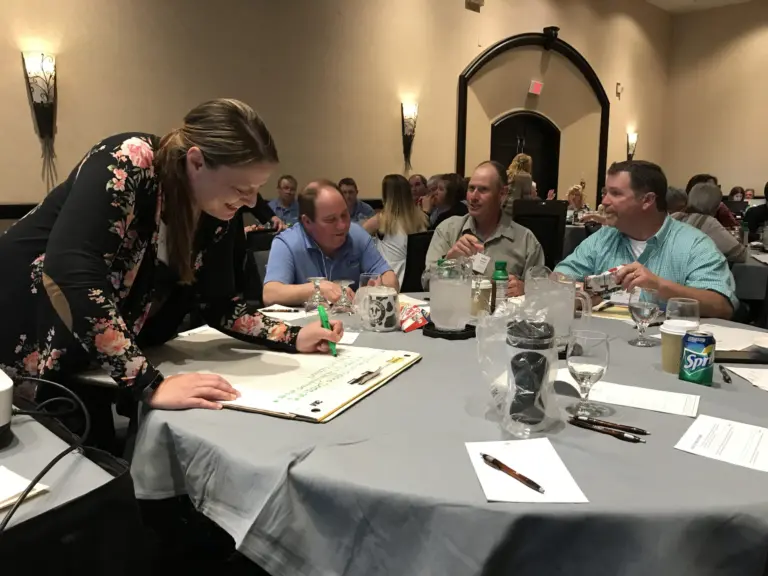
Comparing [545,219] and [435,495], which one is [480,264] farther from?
[545,219]

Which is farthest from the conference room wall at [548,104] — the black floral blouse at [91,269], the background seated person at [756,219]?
the black floral blouse at [91,269]

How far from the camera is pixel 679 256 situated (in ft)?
8.13

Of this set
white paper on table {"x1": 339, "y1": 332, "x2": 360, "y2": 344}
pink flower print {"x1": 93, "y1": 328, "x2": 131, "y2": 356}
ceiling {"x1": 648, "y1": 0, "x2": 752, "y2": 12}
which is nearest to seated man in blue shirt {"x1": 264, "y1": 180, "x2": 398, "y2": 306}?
white paper on table {"x1": 339, "y1": 332, "x2": 360, "y2": 344}

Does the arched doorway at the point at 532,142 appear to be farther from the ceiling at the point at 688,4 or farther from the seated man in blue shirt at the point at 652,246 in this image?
the seated man in blue shirt at the point at 652,246

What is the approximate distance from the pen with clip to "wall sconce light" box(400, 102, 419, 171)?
6.68 m

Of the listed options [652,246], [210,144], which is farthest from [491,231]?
[210,144]

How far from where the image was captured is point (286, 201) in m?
6.48

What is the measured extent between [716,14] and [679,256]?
10910mm

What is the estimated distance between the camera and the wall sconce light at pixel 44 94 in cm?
469

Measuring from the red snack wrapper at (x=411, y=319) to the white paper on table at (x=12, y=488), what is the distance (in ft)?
3.79

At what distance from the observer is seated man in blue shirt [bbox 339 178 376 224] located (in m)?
6.51

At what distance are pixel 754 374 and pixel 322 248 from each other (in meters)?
1.85

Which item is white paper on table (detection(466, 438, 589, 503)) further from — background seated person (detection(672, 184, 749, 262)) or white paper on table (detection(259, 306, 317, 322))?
background seated person (detection(672, 184, 749, 262))

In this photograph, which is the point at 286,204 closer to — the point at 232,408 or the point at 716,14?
the point at 232,408
